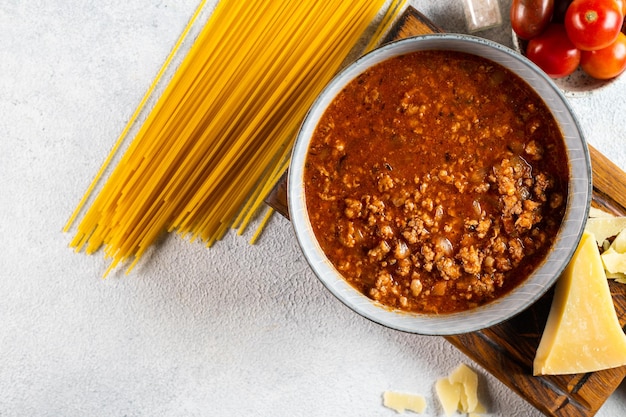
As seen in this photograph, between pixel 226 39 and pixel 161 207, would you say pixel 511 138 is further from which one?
pixel 161 207

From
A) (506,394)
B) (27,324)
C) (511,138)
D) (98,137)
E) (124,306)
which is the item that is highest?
(511,138)

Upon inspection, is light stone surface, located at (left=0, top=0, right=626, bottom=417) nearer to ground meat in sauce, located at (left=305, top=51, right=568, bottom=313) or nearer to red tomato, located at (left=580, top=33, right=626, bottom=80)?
ground meat in sauce, located at (left=305, top=51, right=568, bottom=313)

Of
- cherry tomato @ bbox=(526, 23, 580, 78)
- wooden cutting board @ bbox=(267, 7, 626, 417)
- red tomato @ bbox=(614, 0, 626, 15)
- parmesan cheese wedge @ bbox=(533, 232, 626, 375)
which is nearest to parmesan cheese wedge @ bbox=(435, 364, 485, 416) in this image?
wooden cutting board @ bbox=(267, 7, 626, 417)

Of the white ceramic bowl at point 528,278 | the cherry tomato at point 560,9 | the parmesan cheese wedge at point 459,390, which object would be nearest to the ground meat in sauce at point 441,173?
the white ceramic bowl at point 528,278

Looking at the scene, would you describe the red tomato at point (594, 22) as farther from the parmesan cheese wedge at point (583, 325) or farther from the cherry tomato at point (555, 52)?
the parmesan cheese wedge at point (583, 325)

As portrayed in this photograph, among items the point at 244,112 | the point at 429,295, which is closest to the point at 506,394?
the point at 429,295
